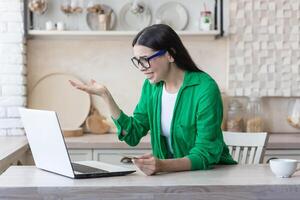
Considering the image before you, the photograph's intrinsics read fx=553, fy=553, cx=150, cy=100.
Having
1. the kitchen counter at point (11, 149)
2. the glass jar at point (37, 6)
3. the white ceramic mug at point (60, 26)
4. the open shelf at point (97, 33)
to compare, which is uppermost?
the glass jar at point (37, 6)

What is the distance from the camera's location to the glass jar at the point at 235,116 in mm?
3862

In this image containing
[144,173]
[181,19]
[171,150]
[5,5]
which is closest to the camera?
[144,173]

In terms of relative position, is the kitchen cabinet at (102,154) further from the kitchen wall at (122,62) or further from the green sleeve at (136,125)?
the green sleeve at (136,125)

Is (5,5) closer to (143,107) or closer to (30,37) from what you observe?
(30,37)

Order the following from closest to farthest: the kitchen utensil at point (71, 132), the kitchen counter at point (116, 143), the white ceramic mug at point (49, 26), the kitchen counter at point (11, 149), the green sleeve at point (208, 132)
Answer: the green sleeve at point (208, 132) → the kitchen counter at point (11, 149) → the kitchen counter at point (116, 143) → the kitchen utensil at point (71, 132) → the white ceramic mug at point (49, 26)

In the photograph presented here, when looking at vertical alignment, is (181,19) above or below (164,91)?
above

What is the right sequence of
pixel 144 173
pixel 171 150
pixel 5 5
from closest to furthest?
pixel 144 173 → pixel 171 150 → pixel 5 5

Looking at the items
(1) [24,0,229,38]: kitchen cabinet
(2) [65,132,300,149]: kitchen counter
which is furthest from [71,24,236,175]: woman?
(1) [24,0,229,38]: kitchen cabinet

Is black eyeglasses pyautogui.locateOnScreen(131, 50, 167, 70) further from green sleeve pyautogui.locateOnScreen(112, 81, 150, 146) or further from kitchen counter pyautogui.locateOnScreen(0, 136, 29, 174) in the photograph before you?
kitchen counter pyautogui.locateOnScreen(0, 136, 29, 174)

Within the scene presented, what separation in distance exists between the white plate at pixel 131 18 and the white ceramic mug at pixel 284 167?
2232 mm

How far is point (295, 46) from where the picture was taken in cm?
399

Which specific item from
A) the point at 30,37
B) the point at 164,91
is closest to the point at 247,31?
the point at 30,37

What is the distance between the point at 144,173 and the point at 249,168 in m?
0.44

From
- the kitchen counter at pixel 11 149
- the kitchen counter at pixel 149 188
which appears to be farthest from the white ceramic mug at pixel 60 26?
the kitchen counter at pixel 149 188
